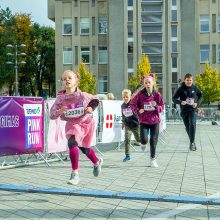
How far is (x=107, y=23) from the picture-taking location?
6475 cm

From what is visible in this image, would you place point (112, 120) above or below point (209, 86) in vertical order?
below

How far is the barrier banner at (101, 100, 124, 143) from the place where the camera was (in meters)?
13.9

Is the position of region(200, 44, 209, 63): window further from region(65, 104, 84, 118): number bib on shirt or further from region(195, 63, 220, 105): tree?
region(65, 104, 84, 118): number bib on shirt

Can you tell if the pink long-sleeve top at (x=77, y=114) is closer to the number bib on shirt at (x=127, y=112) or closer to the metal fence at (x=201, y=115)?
the number bib on shirt at (x=127, y=112)

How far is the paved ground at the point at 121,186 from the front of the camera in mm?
5762

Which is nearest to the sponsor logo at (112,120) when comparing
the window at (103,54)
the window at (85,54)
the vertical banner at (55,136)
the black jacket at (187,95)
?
the black jacket at (187,95)

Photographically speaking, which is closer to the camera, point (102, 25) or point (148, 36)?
point (148, 36)

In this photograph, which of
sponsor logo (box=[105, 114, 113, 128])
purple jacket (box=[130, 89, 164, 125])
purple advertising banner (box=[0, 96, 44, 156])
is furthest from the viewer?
sponsor logo (box=[105, 114, 113, 128])

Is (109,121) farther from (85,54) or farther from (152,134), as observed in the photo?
(85,54)

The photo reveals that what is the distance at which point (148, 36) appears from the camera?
63.4 meters

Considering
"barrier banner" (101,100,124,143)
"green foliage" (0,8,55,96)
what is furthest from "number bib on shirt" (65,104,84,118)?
"green foliage" (0,8,55,96)

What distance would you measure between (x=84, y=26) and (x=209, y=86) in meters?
19.6

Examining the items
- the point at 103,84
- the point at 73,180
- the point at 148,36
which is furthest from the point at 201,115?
the point at 73,180

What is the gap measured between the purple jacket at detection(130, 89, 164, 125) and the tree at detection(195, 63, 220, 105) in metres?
46.6
